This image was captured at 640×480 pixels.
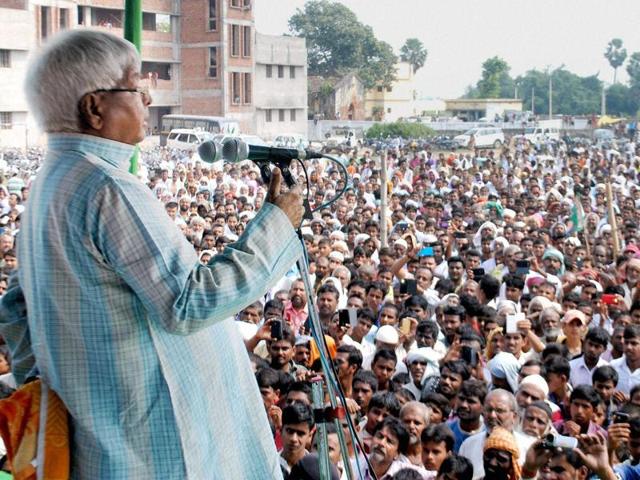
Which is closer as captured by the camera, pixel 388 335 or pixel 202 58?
pixel 388 335

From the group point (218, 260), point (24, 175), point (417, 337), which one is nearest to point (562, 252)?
point (417, 337)

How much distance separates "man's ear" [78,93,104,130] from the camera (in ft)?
6.00

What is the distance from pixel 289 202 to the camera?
191cm

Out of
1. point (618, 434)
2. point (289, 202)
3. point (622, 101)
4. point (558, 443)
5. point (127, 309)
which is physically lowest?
point (618, 434)

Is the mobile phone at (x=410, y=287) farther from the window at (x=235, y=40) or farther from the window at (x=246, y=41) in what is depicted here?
the window at (x=246, y=41)

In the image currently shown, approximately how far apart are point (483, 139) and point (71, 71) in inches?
1469

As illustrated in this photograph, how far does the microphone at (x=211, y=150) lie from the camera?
2.03m

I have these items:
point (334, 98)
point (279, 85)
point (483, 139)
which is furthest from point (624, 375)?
point (334, 98)

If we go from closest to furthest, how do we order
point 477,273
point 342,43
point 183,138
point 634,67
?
point 477,273 < point 183,138 < point 342,43 < point 634,67

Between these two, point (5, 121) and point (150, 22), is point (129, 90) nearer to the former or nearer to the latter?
point (5, 121)

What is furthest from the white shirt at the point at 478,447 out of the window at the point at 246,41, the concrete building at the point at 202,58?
the window at the point at 246,41

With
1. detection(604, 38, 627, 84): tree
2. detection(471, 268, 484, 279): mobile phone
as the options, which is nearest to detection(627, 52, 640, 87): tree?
detection(604, 38, 627, 84): tree

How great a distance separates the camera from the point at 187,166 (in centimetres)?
2062

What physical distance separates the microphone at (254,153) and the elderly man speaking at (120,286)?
0.49 feet
